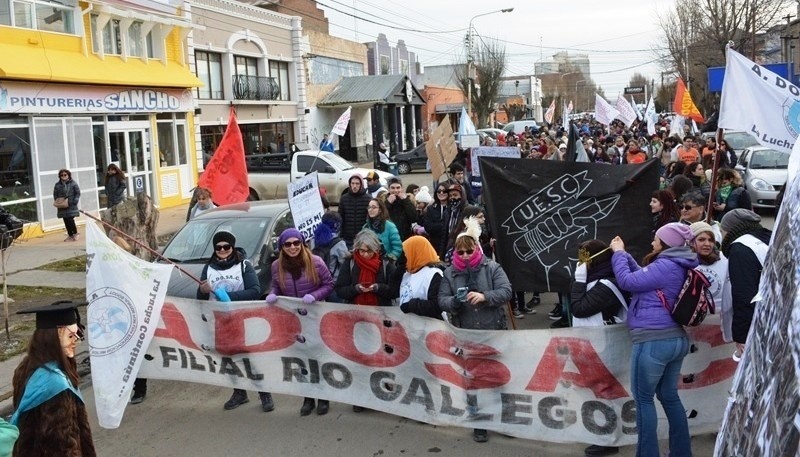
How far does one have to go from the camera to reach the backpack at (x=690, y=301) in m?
4.58

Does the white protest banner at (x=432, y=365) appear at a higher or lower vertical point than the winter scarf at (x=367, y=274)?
lower

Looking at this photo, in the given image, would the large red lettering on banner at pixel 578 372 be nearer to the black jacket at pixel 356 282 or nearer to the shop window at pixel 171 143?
the black jacket at pixel 356 282

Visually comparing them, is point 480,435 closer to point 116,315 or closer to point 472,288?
point 472,288

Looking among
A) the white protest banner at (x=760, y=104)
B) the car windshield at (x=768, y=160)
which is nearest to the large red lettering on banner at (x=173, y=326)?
the white protest banner at (x=760, y=104)

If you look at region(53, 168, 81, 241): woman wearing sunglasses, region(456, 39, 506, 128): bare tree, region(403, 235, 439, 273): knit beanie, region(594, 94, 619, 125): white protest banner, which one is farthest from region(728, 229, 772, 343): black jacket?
region(456, 39, 506, 128): bare tree

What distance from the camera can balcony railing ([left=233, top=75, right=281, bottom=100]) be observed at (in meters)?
30.8

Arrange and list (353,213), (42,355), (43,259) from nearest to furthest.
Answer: (42,355)
(353,213)
(43,259)

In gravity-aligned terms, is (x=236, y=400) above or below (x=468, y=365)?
below

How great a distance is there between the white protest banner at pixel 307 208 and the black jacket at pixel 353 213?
149 cm

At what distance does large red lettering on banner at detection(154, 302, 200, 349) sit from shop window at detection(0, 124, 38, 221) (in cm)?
A: 1247

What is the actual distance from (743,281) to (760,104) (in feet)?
10.5

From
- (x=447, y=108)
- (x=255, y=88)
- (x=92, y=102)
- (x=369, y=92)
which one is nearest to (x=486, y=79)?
(x=447, y=108)

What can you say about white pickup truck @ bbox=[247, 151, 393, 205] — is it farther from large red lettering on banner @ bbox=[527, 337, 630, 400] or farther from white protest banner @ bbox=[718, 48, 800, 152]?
large red lettering on banner @ bbox=[527, 337, 630, 400]

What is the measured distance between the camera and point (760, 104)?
22.4ft
